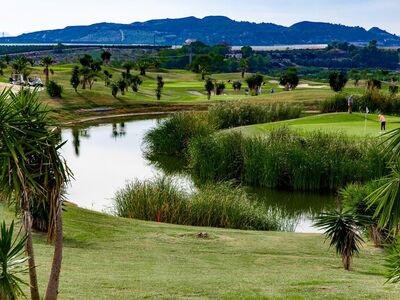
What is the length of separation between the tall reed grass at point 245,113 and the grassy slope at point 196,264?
3011cm

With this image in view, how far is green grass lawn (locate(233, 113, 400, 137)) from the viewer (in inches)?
1745

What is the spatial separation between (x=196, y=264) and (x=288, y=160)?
1957 centimetres

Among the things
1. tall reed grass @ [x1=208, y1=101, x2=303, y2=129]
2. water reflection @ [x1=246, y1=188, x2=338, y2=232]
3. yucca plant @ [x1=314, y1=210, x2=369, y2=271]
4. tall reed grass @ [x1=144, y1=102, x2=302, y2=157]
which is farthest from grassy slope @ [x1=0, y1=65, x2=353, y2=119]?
yucca plant @ [x1=314, y1=210, x2=369, y2=271]

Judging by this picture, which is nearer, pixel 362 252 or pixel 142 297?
pixel 142 297

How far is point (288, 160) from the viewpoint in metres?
36.8

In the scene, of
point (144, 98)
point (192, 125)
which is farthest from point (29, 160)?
point (144, 98)

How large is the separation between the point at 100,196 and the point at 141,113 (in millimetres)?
47678

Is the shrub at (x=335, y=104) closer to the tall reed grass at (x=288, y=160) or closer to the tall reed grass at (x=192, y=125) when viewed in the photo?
the tall reed grass at (x=192, y=125)

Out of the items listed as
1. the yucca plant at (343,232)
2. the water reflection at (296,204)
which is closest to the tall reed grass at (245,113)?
the water reflection at (296,204)

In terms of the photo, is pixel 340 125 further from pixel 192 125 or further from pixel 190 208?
pixel 190 208

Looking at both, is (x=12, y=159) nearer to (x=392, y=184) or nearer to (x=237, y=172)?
(x=392, y=184)

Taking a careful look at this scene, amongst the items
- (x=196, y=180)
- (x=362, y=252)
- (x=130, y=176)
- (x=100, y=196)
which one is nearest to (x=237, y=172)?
(x=196, y=180)

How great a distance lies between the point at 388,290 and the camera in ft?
50.2

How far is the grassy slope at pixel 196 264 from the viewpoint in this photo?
1487 centimetres
